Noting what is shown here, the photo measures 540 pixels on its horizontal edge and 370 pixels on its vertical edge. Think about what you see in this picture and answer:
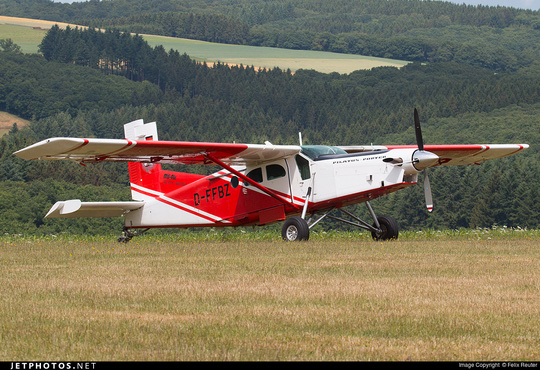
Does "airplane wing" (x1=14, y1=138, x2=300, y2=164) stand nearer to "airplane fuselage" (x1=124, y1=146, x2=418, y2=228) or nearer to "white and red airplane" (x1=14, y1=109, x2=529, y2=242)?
"white and red airplane" (x1=14, y1=109, x2=529, y2=242)

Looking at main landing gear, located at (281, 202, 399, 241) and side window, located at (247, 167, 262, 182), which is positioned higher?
side window, located at (247, 167, 262, 182)

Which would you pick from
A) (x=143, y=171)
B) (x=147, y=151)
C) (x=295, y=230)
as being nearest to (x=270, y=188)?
(x=295, y=230)

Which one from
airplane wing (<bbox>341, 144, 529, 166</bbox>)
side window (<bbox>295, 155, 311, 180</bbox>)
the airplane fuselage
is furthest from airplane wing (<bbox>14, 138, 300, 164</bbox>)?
airplane wing (<bbox>341, 144, 529, 166</bbox>)

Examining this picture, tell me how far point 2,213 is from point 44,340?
87.0 metres

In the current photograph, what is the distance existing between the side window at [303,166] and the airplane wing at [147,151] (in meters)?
0.21

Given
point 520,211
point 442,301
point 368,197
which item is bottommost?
point 520,211

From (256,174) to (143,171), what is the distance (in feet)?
12.4

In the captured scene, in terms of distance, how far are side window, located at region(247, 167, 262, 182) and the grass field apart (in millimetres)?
5552

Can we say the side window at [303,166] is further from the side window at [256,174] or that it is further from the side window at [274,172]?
the side window at [256,174]

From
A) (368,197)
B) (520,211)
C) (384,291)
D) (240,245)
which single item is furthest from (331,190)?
(520,211)

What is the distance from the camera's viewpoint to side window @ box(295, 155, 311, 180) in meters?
19.0

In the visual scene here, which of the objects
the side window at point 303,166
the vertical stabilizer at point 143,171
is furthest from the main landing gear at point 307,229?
the vertical stabilizer at point 143,171

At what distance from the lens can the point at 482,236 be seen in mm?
21391

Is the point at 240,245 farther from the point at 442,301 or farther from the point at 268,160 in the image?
the point at 442,301
